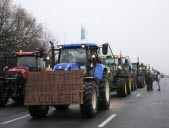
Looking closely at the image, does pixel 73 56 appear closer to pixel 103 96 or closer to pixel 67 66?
pixel 67 66

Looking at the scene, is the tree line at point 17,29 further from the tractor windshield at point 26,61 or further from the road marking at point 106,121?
the road marking at point 106,121

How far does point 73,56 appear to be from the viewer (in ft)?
35.9

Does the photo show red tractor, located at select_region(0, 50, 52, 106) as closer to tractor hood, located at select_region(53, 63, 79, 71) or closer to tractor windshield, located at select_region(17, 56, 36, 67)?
tractor windshield, located at select_region(17, 56, 36, 67)

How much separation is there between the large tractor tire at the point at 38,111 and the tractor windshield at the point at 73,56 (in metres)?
2.02

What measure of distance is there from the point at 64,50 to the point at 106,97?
2.62 metres

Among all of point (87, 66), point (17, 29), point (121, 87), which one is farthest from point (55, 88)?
point (17, 29)

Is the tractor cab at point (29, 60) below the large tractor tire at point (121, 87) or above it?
above

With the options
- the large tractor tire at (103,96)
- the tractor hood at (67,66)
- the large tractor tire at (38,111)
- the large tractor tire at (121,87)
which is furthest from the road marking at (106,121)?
the large tractor tire at (121,87)

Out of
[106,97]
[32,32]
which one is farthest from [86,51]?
[32,32]

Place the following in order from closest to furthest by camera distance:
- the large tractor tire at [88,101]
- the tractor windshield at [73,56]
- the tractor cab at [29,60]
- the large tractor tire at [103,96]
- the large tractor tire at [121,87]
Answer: the large tractor tire at [88,101] < the tractor windshield at [73,56] < the large tractor tire at [103,96] < the tractor cab at [29,60] < the large tractor tire at [121,87]

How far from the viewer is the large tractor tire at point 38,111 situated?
975 cm

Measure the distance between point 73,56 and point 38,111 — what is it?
2514mm

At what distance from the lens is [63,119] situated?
30.9 ft

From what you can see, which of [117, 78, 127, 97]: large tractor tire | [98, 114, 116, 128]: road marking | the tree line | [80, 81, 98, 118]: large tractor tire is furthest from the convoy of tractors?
the tree line
